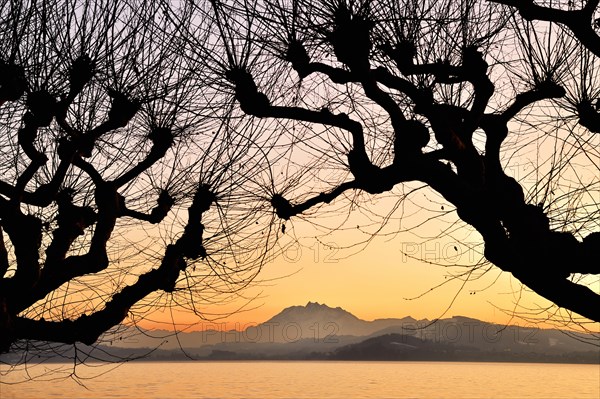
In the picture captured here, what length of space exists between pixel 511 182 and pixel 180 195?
641 cm

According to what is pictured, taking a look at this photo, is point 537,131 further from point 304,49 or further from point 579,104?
point 304,49

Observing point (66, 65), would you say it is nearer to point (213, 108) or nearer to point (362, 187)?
point (213, 108)

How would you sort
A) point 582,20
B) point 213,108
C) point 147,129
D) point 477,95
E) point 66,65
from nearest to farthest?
point 582,20 < point 477,95 < point 66,65 < point 213,108 < point 147,129

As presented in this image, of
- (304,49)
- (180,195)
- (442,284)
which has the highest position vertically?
(304,49)

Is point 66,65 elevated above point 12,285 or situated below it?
above

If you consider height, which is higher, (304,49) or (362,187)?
(304,49)

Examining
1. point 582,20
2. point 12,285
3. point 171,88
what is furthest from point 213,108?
point 582,20

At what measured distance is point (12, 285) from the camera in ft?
30.6

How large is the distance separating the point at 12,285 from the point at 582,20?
760cm

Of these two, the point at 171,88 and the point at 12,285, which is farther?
the point at 171,88

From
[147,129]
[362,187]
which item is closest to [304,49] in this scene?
[362,187]

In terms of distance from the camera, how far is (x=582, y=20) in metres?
7.89

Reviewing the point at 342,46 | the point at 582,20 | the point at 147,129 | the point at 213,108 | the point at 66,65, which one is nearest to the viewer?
the point at 582,20

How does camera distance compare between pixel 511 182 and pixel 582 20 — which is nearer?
pixel 582 20
